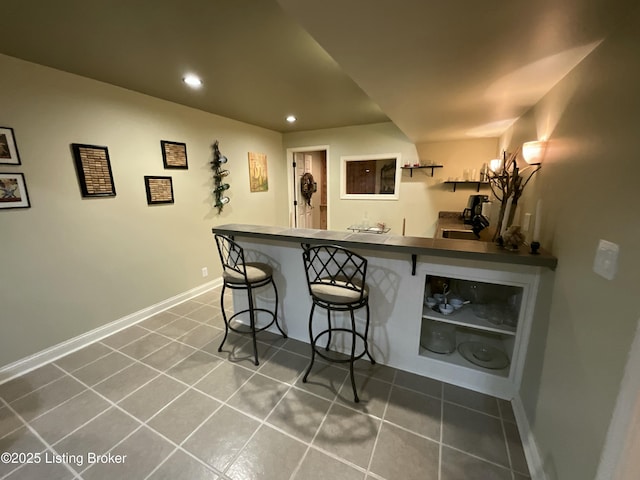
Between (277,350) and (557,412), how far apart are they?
1.86 meters

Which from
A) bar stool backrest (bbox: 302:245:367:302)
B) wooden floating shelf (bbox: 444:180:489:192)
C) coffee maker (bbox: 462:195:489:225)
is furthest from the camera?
wooden floating shelf (bbox: 444:180:489:192)

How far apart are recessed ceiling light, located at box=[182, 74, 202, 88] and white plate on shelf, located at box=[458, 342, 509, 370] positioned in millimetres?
3199

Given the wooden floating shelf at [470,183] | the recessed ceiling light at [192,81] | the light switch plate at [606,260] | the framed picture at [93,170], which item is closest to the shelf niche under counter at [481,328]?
the light switch plate at [606,260]

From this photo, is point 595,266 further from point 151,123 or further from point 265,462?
point 151,123

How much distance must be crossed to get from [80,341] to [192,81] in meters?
2.61

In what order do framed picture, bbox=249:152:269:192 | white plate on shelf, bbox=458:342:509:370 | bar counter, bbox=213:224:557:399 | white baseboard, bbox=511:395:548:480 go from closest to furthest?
white baseboard, bbox=511:395:548:480 → bar counter, bbox=213:224:557:399 → white plate on shelf, bbox=458:342:509:370 → framed picture, bbox=249:152:269:192

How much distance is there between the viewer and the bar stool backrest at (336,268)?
1.75m

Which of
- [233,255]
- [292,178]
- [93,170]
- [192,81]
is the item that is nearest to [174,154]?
[93,170]

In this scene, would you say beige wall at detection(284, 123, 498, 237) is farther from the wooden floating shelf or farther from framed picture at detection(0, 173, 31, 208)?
framed picture at detection(0, 173, 31, 208)

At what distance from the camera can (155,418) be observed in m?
1.63

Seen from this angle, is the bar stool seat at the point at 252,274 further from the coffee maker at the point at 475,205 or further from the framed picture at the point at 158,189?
the coffee maker at the point at 475,205

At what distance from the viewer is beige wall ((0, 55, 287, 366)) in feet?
6.56

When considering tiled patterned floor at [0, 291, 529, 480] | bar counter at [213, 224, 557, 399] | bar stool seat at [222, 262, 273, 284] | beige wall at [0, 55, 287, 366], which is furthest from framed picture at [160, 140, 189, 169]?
tiled patterned floor at [0, 291, 529, 480]

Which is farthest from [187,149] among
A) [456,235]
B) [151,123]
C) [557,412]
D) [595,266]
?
[557,412]
